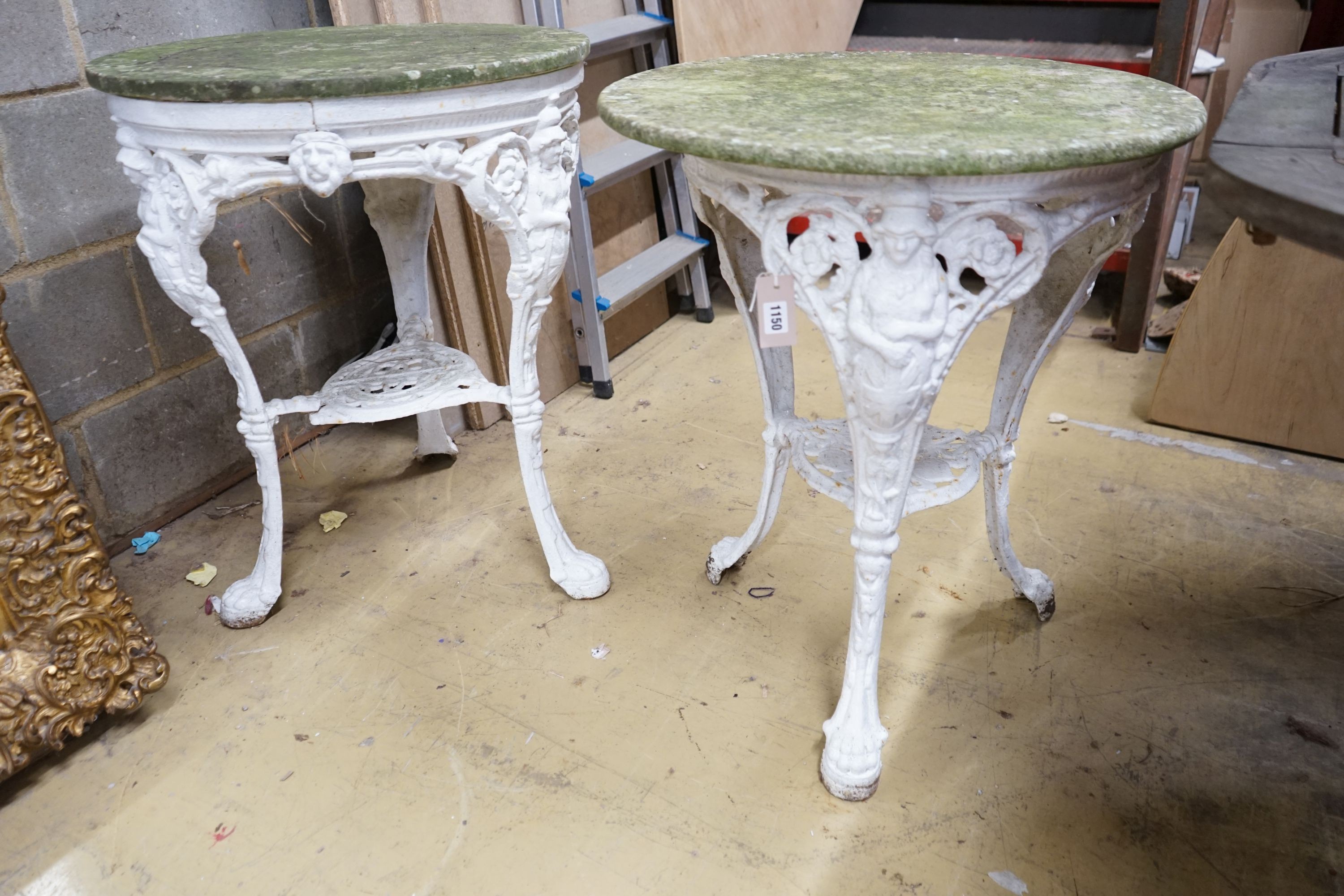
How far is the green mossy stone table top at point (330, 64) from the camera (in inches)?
51.9

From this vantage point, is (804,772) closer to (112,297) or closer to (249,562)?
(249,562)

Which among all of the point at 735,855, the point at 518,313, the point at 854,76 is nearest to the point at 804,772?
the point at 735,855

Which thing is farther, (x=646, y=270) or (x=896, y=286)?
(x=646, y=270)

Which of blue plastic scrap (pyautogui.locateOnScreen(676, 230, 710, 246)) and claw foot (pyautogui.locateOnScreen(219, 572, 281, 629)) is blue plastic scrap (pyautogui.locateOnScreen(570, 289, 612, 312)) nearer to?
blue plastic scrap (pyautogui.locateOnScreen(676, 230, 710, 246))

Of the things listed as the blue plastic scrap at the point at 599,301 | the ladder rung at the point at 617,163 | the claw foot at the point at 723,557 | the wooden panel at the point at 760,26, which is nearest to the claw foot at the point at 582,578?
the claw foot at the point at 723,557

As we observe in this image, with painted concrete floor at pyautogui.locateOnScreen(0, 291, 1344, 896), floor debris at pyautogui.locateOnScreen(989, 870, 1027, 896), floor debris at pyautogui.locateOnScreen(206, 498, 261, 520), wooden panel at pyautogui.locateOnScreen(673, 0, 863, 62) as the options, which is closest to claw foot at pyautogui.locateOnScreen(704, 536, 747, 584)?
painted concrete floor at pyautogui.locateOnScreen(0, 291, 1344, 896)

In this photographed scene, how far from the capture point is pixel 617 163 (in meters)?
2.62

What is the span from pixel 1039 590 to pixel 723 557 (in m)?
0.58

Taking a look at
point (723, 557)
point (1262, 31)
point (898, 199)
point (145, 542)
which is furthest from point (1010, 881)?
point (1262, 31)

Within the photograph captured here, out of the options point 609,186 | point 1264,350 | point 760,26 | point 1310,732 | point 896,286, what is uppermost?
point 760,26

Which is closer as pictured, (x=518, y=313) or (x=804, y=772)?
(x=804, y=772)

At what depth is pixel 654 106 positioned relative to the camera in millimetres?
1252

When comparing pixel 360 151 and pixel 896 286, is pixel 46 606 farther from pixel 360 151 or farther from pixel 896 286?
pixel 896 286

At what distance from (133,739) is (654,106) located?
131 cm
